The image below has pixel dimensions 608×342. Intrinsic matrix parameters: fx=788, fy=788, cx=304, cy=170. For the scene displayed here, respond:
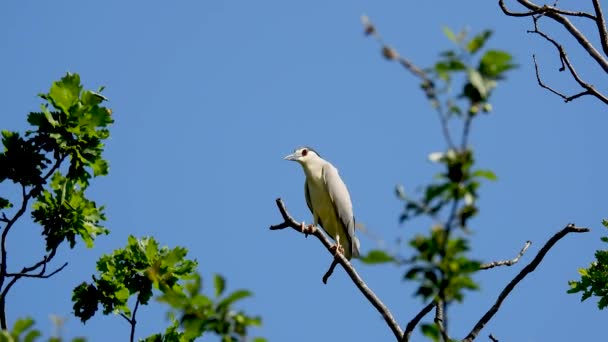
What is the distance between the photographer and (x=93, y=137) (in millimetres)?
7559

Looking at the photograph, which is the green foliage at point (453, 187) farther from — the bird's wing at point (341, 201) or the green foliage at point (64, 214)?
the bird's wing at point (341, 201)

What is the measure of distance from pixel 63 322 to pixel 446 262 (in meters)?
1.35

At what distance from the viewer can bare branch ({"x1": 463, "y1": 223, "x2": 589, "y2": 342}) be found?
532 cm

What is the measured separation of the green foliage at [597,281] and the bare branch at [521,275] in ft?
9.31

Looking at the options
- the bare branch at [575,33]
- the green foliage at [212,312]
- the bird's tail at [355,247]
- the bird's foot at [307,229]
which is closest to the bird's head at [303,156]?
the bird's tail at [355,247]

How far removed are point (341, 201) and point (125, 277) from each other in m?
3.70

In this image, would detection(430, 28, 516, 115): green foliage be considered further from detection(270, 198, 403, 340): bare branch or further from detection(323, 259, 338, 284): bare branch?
detection(323, 259, 338, 284): bare branch

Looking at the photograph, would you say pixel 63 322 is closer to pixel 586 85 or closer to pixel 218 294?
pixel 218 294

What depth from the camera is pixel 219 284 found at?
2.86 metres

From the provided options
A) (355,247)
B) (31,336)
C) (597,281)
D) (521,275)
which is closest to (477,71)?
(31,336)

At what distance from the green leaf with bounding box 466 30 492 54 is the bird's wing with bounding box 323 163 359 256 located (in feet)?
26.0

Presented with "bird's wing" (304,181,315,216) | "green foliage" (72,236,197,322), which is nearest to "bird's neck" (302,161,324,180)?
"bird's wing" (304,181,315,216)

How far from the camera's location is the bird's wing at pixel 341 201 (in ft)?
34.1

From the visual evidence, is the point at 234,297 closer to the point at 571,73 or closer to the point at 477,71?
the point at 477,71
